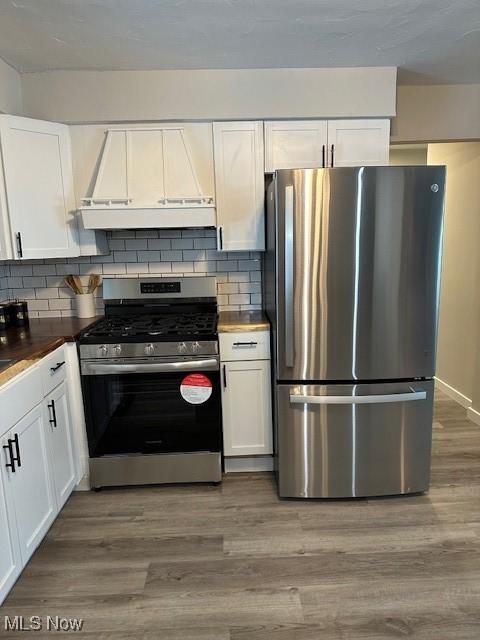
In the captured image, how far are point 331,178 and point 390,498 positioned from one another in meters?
1.80

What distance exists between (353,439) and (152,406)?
1149 millimetres

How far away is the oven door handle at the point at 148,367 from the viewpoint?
237 centimetres

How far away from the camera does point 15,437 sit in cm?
175

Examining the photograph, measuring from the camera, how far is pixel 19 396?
180 centimetres

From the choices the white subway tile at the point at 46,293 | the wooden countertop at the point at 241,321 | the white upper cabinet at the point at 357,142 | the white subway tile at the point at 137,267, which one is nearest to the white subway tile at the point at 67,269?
the white subway tile at the point at 46,293

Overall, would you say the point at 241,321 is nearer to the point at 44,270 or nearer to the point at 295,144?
the point at 295,144

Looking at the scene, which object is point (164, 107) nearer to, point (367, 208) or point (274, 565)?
point (367, 208)

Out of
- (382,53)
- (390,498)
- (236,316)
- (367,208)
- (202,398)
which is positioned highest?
(382,53)

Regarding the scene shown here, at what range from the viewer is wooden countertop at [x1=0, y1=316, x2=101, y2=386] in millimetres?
1848

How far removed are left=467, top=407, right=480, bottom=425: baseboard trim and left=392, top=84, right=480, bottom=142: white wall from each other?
207 centimetres

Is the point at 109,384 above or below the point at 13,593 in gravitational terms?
above

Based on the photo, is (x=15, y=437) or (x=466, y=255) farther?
(x=466, y=255)

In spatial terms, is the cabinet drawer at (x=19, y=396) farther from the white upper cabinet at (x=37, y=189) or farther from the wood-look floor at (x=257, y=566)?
the white upper cabinet at (x=37, y=189)

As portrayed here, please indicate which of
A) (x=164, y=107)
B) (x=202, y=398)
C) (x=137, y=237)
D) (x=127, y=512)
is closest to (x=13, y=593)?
(x=127, y=512)
